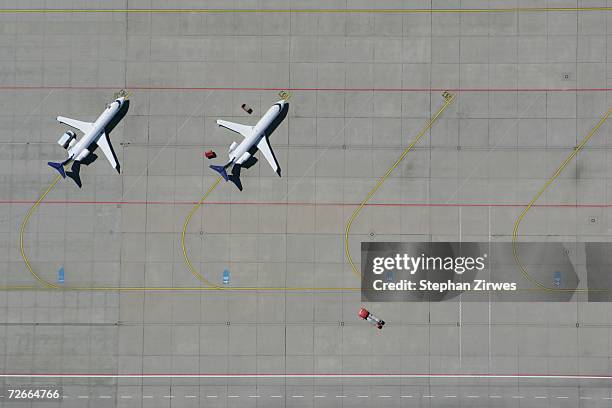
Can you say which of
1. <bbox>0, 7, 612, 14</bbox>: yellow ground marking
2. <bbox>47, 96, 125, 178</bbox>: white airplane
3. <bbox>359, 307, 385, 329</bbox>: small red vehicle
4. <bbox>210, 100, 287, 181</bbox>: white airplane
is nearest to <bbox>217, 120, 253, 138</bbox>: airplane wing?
<bbox>210, 100, 287, 181</bbox>: white airplane

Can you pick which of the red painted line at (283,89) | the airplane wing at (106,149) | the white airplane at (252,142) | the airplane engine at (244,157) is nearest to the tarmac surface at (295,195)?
the red painted line at (283,89)

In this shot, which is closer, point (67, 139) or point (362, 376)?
point (67, 139)

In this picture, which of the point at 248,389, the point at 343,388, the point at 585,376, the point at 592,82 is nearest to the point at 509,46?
the point at 592,82

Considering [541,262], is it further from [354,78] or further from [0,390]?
[0,390]

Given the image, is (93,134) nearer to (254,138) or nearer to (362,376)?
(254,138)

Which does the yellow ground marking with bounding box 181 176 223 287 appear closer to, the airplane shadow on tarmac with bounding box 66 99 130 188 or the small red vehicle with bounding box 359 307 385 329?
the airplane shadow on tarmac with bounding box 66 99 130 188

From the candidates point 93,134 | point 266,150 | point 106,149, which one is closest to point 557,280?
point 266,150
